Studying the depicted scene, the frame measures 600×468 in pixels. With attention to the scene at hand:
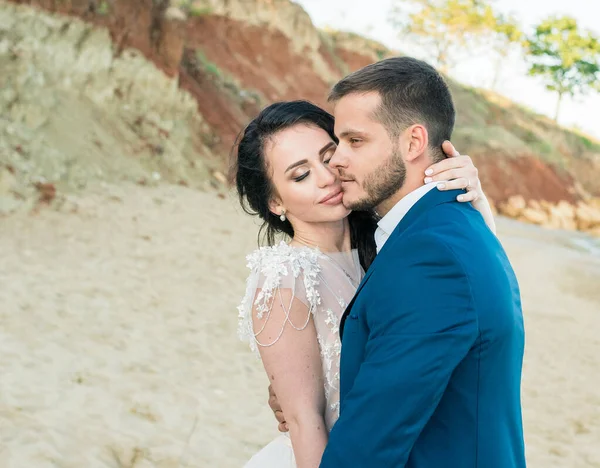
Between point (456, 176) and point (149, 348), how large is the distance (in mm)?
6016

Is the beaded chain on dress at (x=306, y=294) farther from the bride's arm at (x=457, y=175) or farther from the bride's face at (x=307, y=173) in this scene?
the bride's arm at (x=457, y=175)

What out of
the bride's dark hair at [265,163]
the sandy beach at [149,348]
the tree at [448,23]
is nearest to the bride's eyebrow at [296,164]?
the bride's dark hair at [265,163]

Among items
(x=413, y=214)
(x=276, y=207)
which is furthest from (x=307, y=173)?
(x=413, y=214)

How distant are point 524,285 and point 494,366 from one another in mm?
13275

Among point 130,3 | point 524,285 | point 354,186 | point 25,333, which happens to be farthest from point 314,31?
point 354,186

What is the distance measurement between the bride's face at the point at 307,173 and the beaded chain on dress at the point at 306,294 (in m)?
0.17

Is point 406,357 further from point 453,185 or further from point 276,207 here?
point 276,207

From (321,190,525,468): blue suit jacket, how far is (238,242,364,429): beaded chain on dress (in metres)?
0.58

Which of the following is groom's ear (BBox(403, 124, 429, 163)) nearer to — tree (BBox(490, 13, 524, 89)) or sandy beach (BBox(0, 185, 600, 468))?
sandy beach (BBox(0, 185, 600, 468))

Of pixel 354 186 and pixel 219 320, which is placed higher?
pixel 354 186

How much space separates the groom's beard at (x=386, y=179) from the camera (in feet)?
6.12

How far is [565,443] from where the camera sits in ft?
21.3

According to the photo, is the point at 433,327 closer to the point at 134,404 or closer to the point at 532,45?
the point at 134,404

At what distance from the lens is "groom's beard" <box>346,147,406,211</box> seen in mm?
1864
